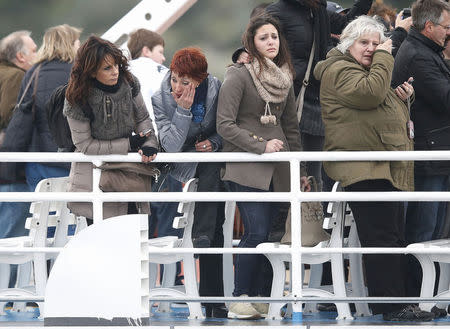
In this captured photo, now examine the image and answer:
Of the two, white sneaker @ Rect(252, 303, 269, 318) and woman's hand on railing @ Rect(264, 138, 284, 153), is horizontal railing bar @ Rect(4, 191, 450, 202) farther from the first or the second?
white sneaker @ Rect(252, 303, 269, 318)

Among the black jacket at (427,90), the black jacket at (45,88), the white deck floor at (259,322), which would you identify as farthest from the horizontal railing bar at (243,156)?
the black jacket at (45,88)

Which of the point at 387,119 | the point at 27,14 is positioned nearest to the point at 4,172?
the point at 387,119

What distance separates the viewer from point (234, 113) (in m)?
7.86

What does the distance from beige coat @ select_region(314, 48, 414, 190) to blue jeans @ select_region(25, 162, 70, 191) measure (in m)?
2.10

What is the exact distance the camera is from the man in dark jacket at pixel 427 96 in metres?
8.08

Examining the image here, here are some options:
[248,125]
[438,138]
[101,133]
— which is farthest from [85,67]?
[438,138]

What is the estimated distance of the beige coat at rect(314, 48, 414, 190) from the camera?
764 cm

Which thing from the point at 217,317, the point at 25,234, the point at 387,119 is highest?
the point at 387,119

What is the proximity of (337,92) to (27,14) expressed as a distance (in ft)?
87.2

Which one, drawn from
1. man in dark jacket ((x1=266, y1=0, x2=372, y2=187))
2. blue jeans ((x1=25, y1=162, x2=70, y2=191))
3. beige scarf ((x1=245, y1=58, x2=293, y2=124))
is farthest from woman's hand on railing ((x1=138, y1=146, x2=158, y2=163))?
blue jeans ((x1=25, y1=162, x2=70, y2=191))

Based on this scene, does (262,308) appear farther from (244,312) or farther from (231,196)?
(231,196)

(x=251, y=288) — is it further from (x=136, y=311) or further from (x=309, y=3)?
(x=309, y=3)

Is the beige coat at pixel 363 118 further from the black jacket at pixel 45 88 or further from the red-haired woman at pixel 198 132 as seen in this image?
the black jacket at pixel 45 88

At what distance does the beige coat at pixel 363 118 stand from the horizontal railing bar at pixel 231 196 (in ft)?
1.22
